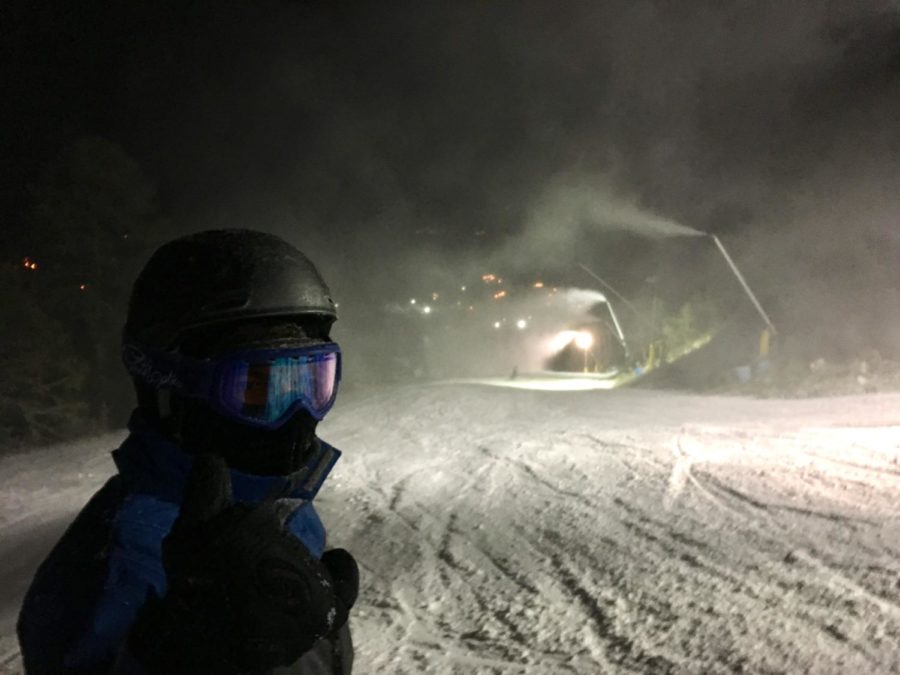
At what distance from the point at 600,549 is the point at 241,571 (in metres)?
4.34

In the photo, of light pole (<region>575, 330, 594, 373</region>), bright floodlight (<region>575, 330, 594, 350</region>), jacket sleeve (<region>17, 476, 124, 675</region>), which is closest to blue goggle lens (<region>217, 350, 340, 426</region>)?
jacket sleeve (<region>17, 476, 124, 675</region>)

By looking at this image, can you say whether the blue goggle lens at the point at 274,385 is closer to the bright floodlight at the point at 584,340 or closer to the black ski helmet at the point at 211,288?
the black ski helmet at the point at 211,288

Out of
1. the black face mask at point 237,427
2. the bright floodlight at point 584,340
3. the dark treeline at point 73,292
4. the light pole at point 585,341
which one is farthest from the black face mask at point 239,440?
the bright floodlight at point 584,340

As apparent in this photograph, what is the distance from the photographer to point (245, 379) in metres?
1.32

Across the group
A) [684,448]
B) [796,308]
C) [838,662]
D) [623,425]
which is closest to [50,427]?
[623,425]

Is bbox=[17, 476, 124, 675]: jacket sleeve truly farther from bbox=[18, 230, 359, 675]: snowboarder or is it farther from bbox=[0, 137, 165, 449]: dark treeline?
bbox=[0, 137, 165, 449]: dark treeline

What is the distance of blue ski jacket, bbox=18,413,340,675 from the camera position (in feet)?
3.04

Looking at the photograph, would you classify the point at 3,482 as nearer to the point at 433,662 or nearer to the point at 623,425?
the point at 433,662

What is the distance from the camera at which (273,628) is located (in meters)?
0.89

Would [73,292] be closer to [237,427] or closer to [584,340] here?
[237,427]

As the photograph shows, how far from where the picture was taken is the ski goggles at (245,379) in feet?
4.12

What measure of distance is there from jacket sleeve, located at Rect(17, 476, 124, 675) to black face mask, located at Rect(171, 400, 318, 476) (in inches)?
8.8

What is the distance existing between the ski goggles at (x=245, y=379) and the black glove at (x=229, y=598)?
1.21 ft

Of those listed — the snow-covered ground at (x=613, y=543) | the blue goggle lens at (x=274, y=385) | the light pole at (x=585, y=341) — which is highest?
the light pole at (x=585, y=341)
